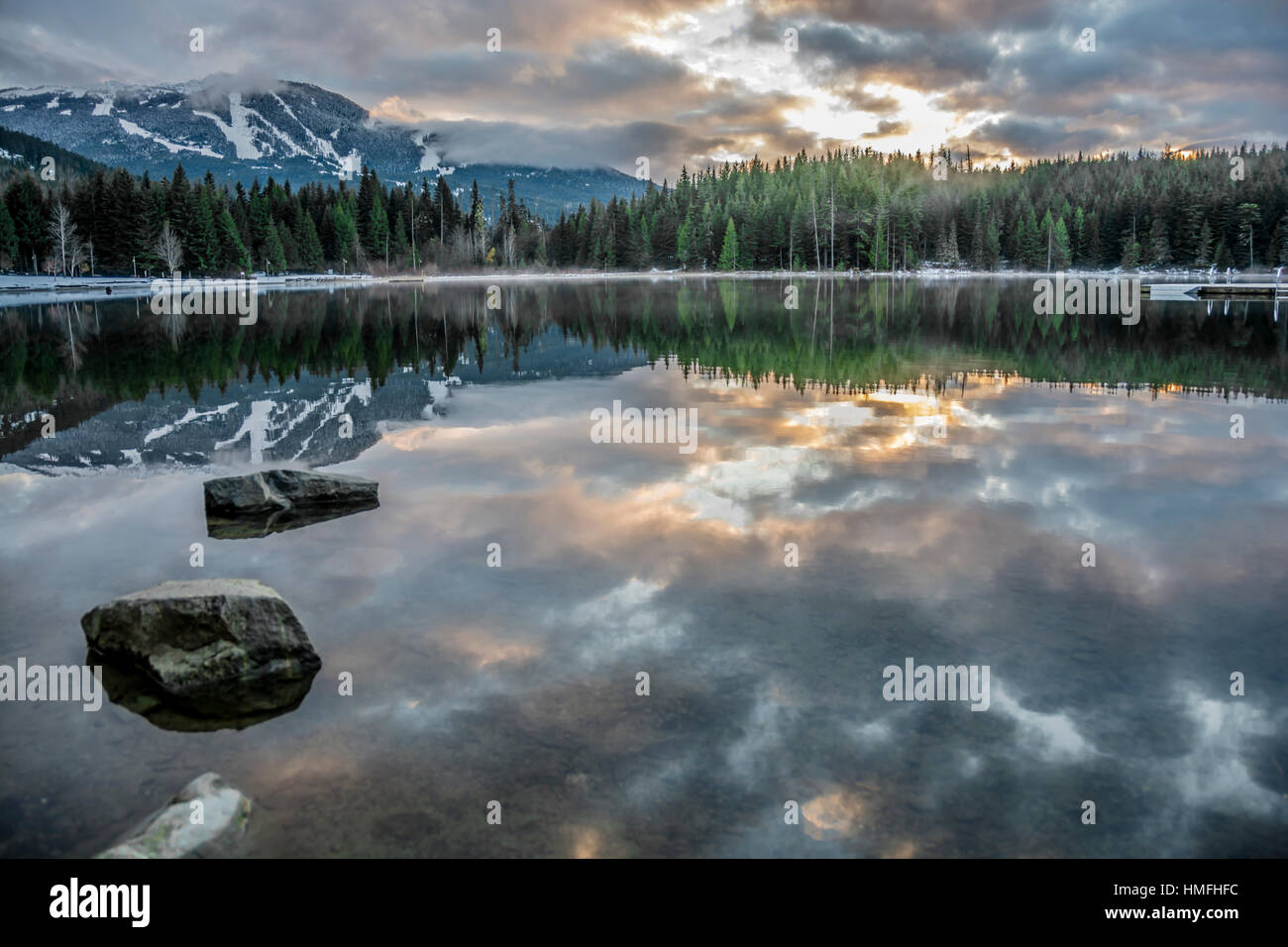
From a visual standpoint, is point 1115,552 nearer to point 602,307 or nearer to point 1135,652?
point 1135,652

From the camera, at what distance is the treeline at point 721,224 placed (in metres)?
110

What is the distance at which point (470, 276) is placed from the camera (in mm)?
148000

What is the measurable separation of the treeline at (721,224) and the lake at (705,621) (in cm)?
10545

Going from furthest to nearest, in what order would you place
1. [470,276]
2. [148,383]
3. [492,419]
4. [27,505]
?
1. [470,276]
2. [148,383]
3. [492,419]
4. [27,505]

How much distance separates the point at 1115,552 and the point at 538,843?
8.42 meters

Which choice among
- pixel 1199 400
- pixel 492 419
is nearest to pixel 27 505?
pixel 492 419

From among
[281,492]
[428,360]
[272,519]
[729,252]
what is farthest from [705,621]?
[729,252]

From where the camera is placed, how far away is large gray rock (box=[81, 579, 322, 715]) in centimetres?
785

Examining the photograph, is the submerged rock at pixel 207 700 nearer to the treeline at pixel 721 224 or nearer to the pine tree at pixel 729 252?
the treeline at pixel 721 224

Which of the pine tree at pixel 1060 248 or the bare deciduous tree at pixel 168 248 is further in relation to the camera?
the pine tree at pixel 1060 248

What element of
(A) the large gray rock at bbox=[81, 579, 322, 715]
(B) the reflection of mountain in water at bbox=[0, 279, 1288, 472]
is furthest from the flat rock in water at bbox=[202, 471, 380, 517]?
(A) the large gray rock at bbox=[81, 579, 322, 715]

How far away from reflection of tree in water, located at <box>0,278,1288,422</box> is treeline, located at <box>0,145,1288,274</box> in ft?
185

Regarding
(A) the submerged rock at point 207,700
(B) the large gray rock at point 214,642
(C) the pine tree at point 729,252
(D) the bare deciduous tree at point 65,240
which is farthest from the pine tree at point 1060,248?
(A) the submerged rock at point 207,700
